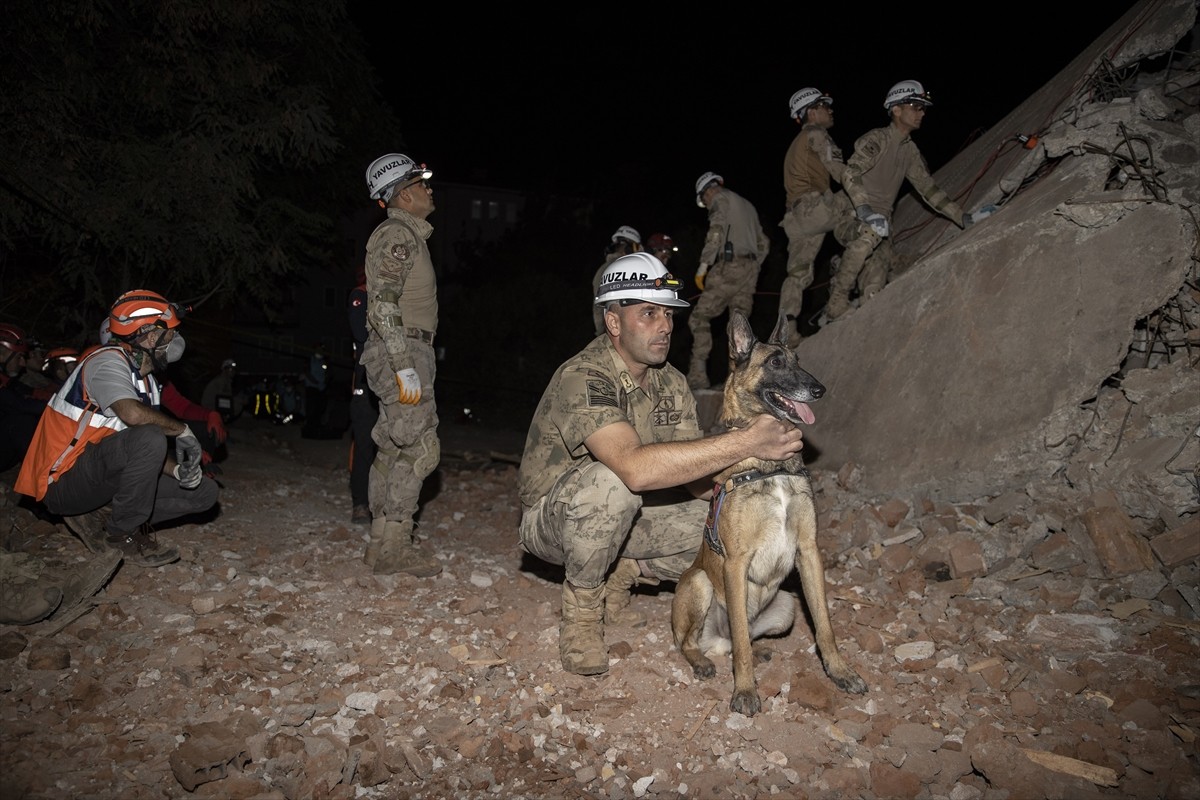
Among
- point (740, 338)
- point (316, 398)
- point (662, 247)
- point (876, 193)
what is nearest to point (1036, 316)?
point (876, 193)

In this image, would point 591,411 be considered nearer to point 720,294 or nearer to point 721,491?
point 721,491

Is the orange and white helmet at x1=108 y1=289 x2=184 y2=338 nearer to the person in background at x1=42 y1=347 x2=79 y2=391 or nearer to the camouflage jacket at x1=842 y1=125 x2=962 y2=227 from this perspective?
the person in background at x1=42 y1=347 x2=79 y2=391

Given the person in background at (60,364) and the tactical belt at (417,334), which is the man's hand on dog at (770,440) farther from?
the person in background at (60,364)

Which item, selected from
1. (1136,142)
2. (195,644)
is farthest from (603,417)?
(1136,142)

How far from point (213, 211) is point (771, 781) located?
1028 cm

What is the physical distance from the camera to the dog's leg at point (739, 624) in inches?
132

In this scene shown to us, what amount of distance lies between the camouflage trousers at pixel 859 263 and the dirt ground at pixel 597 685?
282cm

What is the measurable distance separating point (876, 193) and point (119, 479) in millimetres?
6631

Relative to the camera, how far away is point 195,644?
358 centimetres

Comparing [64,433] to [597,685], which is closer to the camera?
[597,685]

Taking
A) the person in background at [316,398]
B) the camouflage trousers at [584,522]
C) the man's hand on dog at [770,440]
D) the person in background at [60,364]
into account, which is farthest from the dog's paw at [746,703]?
the person in background at [316,398]

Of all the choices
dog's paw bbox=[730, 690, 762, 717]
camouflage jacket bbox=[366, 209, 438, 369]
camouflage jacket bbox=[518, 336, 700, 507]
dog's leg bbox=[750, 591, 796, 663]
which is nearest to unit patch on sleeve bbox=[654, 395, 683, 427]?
A: camouflage jacket bbox=[518, 336, 700, 507]

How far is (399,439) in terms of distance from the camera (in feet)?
16.3

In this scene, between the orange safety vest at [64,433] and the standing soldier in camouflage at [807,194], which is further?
the standing soldier in camouflage at [807,194]
